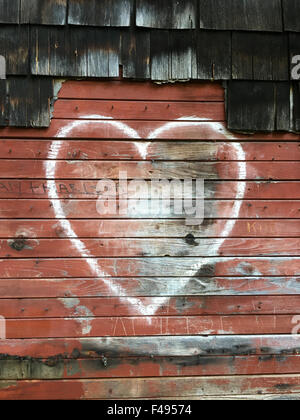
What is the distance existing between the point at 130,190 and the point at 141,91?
72 cm

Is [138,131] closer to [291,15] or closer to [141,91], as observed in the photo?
[141,91]

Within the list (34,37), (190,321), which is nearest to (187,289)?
(190,321)

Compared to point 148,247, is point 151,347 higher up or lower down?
lower down

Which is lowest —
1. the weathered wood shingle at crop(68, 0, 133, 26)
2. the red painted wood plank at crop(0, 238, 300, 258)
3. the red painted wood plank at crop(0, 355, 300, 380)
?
the red painted wood plank at crop(0, 355, 300, 380)

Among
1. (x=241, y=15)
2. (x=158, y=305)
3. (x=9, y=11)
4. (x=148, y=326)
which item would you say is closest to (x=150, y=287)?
(x=158, y=305)

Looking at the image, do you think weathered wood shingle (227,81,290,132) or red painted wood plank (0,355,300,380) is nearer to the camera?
red painted wood plank (0,355,300,380)

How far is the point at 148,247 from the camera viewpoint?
123 inches

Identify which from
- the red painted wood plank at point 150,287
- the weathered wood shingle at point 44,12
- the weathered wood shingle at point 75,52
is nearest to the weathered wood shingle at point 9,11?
the weathered wood shingle at point 44,12

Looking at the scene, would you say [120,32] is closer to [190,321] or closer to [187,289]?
[187,289]

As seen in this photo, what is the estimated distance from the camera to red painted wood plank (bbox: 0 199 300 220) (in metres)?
3.08

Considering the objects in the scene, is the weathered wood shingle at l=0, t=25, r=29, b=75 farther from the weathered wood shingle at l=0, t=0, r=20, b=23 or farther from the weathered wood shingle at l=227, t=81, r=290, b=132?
the weathered wood shingle at l=227, t=81, r=290, b=132

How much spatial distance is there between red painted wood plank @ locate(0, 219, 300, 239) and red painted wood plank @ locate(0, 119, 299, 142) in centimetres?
60

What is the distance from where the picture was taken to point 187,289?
10.2 ft

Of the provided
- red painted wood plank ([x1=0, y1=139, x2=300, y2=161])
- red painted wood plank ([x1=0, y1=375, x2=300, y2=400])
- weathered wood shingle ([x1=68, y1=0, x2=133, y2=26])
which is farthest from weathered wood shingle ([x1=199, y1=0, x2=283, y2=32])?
red painted wood plank ([x1=0, y1=375, x2=300, y2=400])
